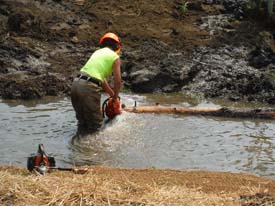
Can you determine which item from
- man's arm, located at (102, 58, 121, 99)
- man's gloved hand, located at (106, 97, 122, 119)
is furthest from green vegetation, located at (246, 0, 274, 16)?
man's arm, located at (102, 58, 121, 99)

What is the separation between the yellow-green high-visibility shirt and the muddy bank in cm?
335

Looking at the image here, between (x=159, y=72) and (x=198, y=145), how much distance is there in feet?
17.8

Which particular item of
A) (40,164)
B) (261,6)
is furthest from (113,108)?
(261,6)

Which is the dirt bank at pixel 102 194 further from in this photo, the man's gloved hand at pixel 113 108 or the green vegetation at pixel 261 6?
the green vegetation at pixel 261 6

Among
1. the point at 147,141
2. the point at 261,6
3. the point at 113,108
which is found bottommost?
the point at 147,141

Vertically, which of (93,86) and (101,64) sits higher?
(101,64)

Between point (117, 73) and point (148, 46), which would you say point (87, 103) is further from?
point (148, 46)

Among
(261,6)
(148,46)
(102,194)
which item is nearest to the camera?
(102,194)

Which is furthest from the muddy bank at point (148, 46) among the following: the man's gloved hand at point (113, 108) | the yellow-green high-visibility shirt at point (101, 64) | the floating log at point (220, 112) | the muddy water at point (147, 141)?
the yellow-green high-visibility shirt at point (101, 64)

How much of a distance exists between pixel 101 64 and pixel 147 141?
4.77 ft

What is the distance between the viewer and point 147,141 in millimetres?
8922

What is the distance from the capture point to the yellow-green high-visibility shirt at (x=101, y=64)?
909 cm

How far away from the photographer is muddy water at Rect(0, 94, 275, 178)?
7961 millimetres

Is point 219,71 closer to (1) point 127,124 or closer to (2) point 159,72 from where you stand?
(2) point 159,72
